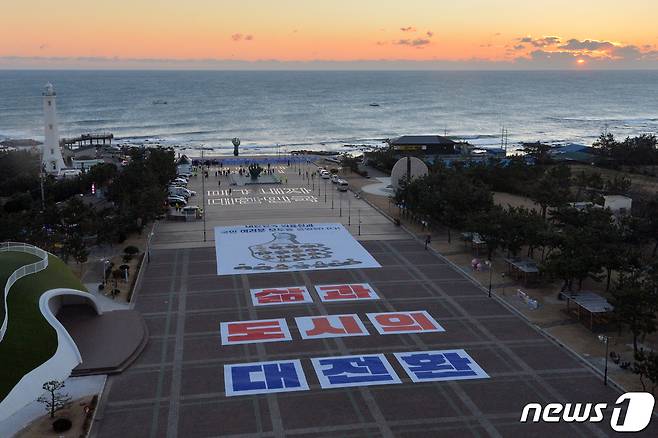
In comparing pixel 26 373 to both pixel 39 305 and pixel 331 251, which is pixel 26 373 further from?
pixel 331 251

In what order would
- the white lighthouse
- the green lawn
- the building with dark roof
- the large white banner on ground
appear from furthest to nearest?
the building with dark roof
the white lighthouse
the large white banner on ground
the green lawn

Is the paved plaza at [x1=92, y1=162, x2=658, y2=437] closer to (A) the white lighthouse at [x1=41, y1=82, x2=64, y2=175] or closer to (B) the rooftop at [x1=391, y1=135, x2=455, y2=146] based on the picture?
(A) the white lighthouse at [x1=41, y1=82, x2=64, y2=175]

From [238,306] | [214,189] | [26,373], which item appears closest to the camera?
[26,373]

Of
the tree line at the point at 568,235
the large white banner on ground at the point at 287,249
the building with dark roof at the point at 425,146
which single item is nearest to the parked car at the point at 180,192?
the large white banner on ground at the point at 287,249

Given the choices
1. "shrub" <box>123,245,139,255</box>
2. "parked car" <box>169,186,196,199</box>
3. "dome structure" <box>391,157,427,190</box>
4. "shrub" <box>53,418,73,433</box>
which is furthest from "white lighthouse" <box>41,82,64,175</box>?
"shrub" <box>53,418,73,433</box>

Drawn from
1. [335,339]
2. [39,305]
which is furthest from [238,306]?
[39,305]

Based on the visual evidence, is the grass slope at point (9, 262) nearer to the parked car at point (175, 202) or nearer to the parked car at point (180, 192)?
the parked car at point (175, 202)
